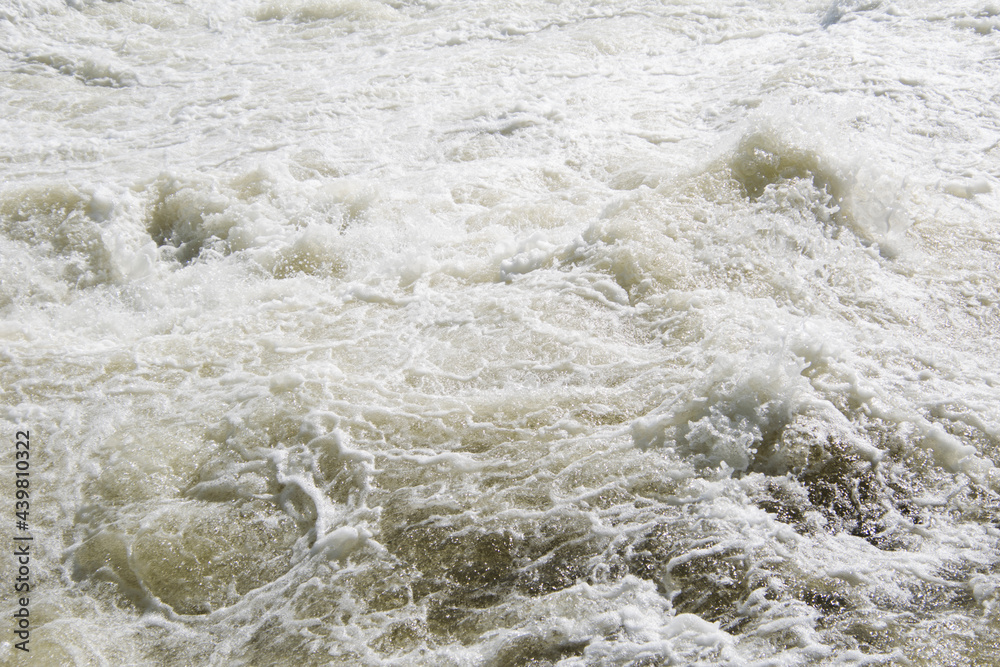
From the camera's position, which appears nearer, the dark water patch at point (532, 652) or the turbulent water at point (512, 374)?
the dark water patch at point (532, 652)

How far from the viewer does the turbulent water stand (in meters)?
2.79

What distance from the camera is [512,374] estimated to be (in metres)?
3.96

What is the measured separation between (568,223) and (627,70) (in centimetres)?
396

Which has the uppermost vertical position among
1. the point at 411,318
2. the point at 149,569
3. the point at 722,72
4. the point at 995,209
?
the point at 722,72

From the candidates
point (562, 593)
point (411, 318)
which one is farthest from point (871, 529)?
point (411, 318)

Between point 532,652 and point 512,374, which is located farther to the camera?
point 512,374

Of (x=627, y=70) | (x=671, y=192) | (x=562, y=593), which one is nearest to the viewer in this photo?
(x=562, y=593)

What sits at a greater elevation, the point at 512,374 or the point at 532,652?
the point at 512,374

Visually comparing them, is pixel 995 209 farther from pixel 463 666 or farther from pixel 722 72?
pixel 463 666

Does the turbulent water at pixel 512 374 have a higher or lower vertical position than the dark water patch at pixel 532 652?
higher

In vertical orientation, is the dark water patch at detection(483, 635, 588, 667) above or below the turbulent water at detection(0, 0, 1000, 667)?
below

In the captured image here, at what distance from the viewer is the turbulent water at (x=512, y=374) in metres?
2.79

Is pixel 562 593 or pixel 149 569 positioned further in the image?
pixel 149 569

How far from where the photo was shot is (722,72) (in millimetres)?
8297
